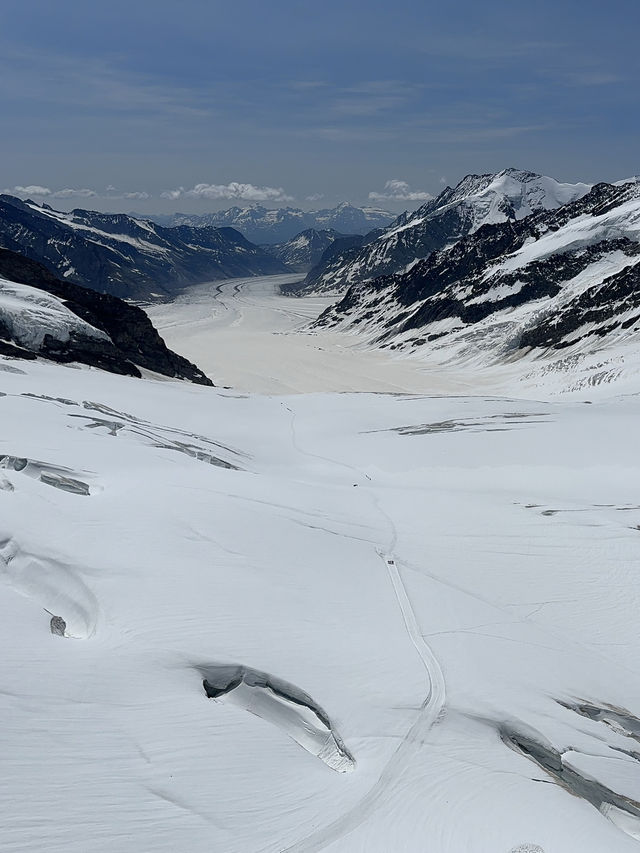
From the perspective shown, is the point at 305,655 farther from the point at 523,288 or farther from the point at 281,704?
the point at 523,288

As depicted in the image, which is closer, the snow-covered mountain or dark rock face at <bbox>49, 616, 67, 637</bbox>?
dark rock face at <bbox>49, 616, 67, 637</bbox>

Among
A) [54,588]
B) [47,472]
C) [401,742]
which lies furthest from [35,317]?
[401,742]

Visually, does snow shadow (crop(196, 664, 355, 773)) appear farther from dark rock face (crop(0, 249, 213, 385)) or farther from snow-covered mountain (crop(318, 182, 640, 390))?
snow-covered mountain (crop(318, 182, 640, 390))

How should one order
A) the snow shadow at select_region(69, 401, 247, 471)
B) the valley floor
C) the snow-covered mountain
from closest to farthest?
the snow shadow at select_region(69, 401, 247, 471), the valley floor, the snow-covered mountain

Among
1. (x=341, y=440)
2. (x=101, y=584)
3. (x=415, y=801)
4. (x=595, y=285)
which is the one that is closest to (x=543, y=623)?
(x=415, y=801)

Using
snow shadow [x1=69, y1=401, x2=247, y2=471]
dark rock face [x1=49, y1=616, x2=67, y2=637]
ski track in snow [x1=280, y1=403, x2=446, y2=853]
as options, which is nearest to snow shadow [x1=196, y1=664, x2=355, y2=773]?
ski track in snow [x1=280, y1=403, x2=446, y2=853]

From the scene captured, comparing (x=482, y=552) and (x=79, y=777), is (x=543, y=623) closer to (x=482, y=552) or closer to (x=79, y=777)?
(x=482, y=552)
